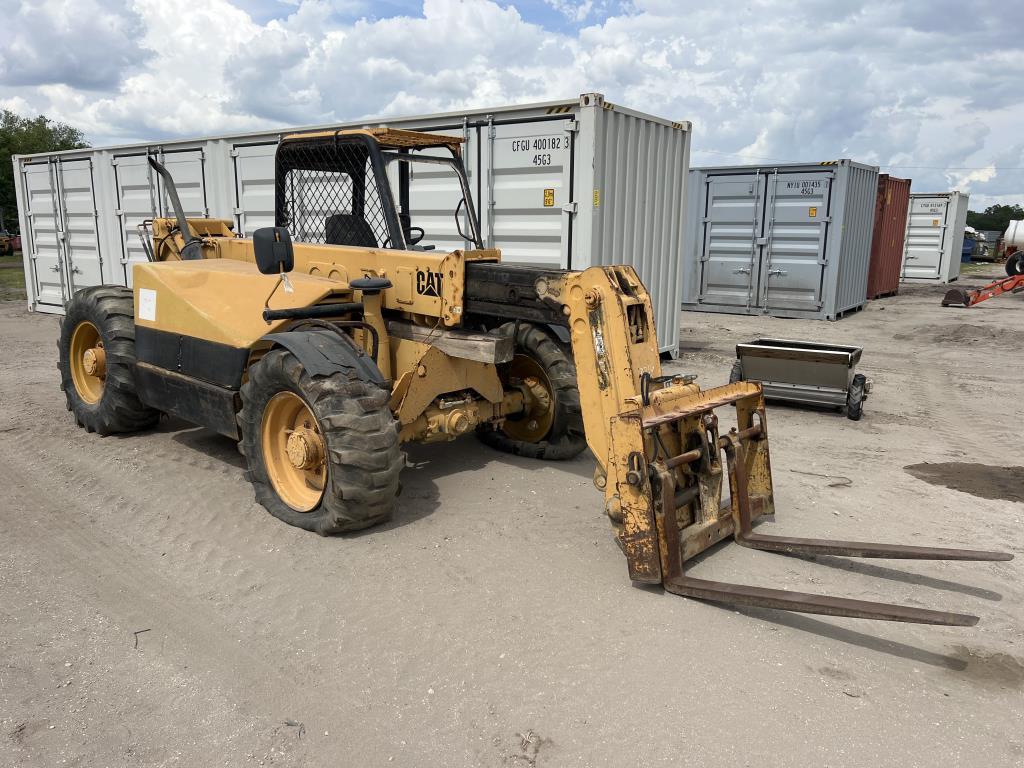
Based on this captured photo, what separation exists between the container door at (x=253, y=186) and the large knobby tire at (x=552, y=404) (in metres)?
6.54

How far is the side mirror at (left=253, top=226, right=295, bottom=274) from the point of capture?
14.5 feet

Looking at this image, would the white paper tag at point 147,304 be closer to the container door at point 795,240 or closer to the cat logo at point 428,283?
the cat logo at point 428,283

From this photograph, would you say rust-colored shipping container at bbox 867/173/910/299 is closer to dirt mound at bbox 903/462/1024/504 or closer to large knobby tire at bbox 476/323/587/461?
dirt mound at bbox 903/462/1024/504

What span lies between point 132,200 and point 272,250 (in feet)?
34.1

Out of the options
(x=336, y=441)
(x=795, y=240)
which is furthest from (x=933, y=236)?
(x=336, y=441)

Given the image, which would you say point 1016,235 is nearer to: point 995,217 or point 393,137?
point 393,137

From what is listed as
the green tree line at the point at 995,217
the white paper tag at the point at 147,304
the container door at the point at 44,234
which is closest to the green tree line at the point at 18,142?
the container door at the point at 44,234

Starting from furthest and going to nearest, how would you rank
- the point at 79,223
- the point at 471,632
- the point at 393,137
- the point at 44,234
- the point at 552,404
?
the point at 44,234 < the point at 79,223 < the point at 552,404 < the point at 393,137 < the point at 471,632

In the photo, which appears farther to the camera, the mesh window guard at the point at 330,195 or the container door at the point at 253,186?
the container door at the point at 253,186

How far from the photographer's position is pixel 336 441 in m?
4.44

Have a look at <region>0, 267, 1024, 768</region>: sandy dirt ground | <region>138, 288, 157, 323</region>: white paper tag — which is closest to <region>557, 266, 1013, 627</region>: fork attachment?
<region>0, 267, 1024, 768</region>: sandy dirt ground

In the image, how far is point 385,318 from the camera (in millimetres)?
5453

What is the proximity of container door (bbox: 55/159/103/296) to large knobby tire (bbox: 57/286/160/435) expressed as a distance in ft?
26.1

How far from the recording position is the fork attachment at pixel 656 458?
12.4ft
